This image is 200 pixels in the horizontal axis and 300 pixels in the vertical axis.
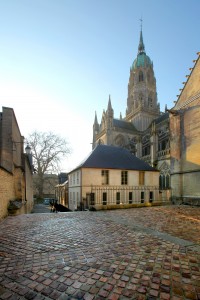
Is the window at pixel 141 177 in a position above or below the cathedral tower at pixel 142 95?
below

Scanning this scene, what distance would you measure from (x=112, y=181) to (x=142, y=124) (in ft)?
103

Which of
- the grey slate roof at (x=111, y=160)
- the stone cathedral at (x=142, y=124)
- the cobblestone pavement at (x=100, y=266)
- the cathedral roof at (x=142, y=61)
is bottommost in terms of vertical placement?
the cobblestone pavement at (x=100, y=266)

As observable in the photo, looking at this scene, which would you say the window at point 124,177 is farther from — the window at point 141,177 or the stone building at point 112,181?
the window at point 141,177

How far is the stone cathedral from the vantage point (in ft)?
107

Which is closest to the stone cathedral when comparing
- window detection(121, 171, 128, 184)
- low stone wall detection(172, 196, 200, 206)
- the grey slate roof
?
the grey slate roof

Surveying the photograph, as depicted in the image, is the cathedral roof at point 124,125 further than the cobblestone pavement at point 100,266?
Yes

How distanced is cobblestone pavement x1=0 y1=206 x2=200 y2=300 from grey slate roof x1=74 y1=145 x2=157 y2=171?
1390cm

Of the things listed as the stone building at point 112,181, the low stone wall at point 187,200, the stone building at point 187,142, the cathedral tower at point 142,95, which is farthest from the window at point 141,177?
the cathedral tower at point 142,95

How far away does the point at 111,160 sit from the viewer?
2083cm

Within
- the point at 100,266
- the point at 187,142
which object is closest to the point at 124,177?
the point at 187,142

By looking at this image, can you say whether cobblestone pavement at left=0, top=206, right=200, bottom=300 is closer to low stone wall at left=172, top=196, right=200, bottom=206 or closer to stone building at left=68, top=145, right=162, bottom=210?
low stone wall at left=172, top=196, right=200, bottom=206

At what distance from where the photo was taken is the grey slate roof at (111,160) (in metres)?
19.4

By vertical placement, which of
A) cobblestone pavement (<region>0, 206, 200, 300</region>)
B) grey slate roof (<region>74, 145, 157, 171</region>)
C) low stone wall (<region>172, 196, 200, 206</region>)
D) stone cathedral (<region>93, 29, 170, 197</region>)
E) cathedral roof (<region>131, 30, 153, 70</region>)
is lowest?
low stone wall (<region>172, 196, 200, 206</region>)

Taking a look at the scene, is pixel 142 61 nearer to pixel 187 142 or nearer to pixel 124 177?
pixel 124 177
